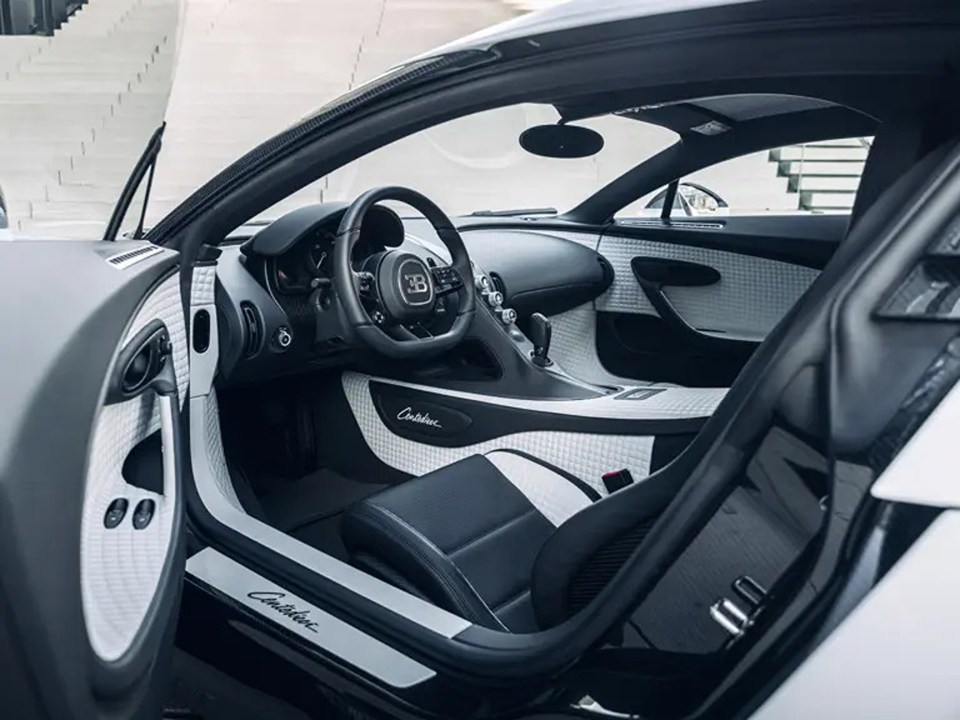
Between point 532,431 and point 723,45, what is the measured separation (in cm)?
117

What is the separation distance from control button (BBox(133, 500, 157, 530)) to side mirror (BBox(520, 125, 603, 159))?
1129 mm

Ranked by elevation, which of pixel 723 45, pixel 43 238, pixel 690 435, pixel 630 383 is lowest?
pixel 630 383

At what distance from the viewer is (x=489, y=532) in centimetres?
186

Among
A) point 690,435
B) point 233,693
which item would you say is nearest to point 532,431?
point 690,435

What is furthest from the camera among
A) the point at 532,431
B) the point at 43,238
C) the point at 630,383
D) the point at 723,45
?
the point at 630,383

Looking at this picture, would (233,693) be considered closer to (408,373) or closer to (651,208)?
(408,373)

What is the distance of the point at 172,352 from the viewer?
5.32 feet

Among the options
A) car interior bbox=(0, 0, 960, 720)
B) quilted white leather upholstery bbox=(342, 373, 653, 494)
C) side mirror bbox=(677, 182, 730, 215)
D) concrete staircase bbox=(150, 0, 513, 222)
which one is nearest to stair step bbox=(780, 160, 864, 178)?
side mirror bbox=(677, 182, 730, 215)

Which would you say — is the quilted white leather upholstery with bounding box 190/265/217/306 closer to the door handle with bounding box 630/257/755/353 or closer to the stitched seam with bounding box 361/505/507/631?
the stitched seam with bounding box 361/505/507/631

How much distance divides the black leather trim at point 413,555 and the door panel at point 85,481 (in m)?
0.39

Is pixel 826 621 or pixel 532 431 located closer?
pixel 826 621

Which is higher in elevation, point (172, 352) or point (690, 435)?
point (172, 352)

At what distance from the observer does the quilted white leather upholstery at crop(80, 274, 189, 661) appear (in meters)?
1.16

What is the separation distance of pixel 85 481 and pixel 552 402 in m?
1.23
